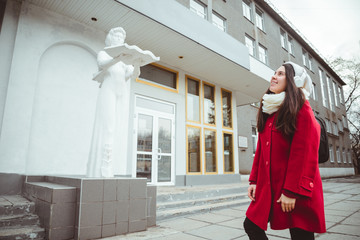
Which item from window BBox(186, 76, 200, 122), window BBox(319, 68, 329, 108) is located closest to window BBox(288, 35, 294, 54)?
window BBox(319, 68, 329, 108)

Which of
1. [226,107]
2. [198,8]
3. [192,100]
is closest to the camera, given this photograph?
[192,100]

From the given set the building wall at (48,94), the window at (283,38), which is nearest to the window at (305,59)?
the window at (283,38)

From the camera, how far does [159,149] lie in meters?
7.88

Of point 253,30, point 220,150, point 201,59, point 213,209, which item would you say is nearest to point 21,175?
point 213,209

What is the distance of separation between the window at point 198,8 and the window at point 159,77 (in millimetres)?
3328

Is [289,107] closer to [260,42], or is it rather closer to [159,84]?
[159,84]

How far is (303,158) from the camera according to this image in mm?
1322

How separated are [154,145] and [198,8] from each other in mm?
6762

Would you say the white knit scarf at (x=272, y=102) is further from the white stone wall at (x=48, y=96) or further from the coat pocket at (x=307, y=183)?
the white stone wall at (x=48, y=96)

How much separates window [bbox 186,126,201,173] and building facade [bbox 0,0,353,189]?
4 centimetres

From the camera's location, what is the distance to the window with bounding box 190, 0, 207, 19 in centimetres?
1005

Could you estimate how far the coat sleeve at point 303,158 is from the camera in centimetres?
129

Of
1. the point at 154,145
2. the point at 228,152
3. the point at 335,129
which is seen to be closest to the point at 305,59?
the point at 335,129

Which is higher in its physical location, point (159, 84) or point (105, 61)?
point (159, 84)
